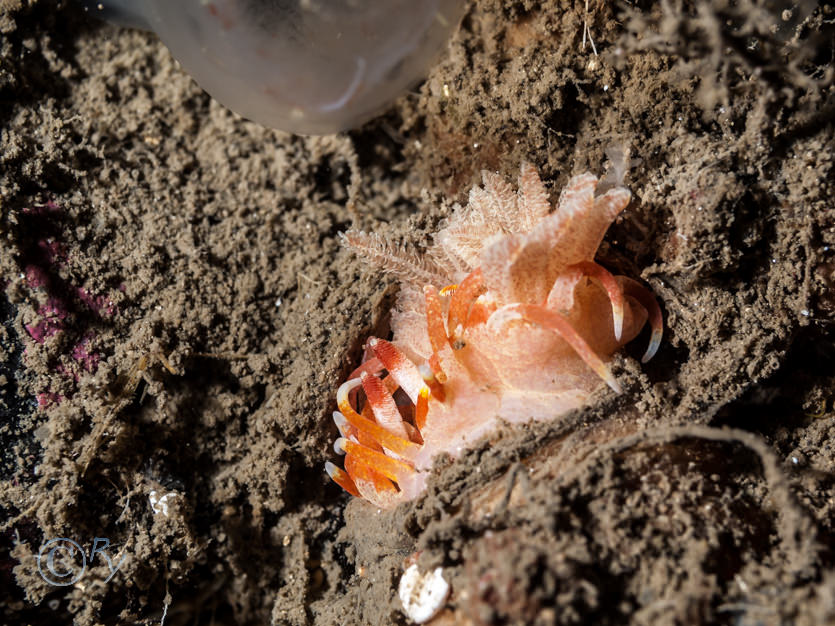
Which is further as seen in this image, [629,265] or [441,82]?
[441,82]

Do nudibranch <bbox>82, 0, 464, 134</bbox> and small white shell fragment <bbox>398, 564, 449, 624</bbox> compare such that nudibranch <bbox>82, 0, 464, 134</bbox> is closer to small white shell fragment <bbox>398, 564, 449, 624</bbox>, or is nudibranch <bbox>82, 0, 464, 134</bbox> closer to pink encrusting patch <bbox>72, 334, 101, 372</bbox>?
pink encrusting patch <bbox>72, 334, 101, 372</bbox>

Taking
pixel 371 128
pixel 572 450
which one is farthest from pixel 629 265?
pixel 371 128

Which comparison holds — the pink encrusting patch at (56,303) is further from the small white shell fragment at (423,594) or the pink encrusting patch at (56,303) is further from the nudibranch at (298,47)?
the small white shell fragment at (423,594)

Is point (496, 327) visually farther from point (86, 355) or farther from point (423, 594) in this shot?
point (86, 355)

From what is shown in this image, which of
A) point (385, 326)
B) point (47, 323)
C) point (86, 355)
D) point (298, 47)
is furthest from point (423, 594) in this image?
point (298, 47)

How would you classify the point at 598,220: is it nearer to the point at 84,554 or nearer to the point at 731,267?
the point at 731,267

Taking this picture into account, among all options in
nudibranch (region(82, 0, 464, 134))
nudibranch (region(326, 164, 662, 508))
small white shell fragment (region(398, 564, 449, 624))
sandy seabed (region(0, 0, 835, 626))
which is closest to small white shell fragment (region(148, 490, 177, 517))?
sandy seabed (region(0, 0, 835, 626))

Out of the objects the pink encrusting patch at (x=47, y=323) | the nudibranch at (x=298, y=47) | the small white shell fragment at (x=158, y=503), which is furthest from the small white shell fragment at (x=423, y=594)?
the nudibranch at (x=298, y=47)
